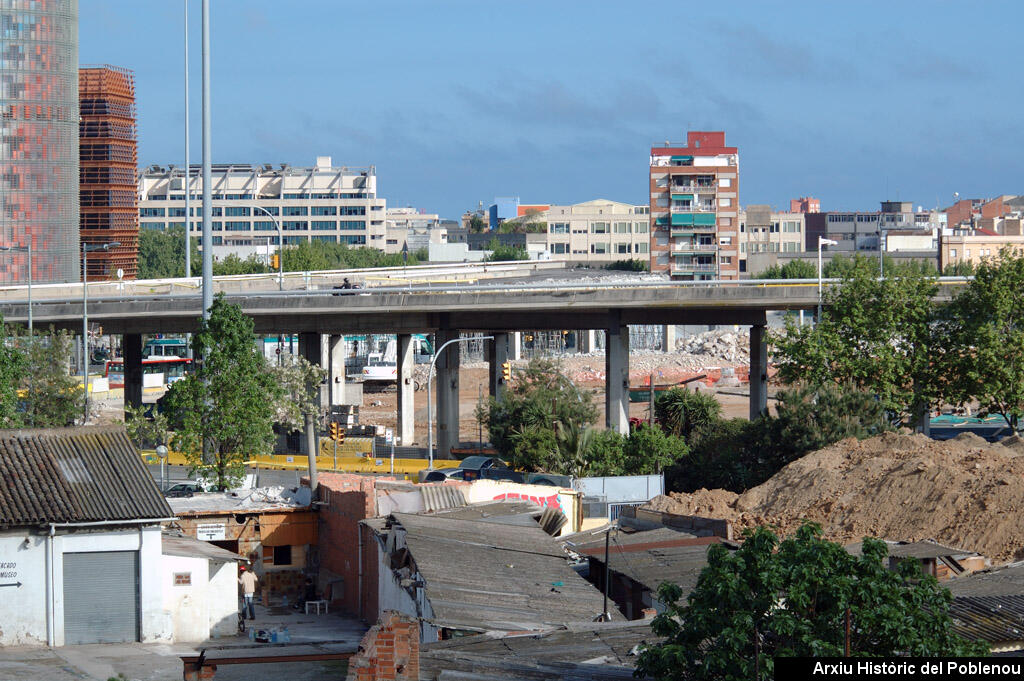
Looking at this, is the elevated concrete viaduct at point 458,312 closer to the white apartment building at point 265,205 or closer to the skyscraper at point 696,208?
A: the skyscraper at point 696,208

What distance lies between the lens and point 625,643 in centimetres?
1780

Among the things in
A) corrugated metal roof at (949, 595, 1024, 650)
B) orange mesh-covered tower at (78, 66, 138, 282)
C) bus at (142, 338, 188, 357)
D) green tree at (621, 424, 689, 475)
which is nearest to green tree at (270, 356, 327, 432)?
green tree at (621, 424, 689, 475)

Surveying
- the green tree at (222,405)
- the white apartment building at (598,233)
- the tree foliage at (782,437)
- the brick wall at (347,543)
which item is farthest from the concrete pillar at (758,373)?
the white apartment building at (598,233)

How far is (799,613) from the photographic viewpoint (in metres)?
13.5

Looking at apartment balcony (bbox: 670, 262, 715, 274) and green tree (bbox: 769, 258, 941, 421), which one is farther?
apartment balcony (bbox: 670, 262, 715, 274)

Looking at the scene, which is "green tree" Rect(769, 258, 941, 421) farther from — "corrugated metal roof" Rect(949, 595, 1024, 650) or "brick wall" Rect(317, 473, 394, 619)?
"corrugated metal roof" Rect(949, 595, 1024, 650)

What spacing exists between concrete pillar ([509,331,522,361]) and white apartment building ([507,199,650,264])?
4679cm

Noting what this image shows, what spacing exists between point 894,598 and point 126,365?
6281cm

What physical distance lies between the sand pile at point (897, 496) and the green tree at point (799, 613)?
640 inches

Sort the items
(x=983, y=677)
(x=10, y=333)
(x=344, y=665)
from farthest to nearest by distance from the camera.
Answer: (x=10, y=333)
(x=344, y=665)
(x=983, y=677)

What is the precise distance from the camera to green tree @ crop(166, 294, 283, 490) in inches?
1430

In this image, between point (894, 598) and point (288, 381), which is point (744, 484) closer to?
point (288, 381)

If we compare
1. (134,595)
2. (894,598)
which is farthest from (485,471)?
(894,598)

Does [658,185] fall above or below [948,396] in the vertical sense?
above
